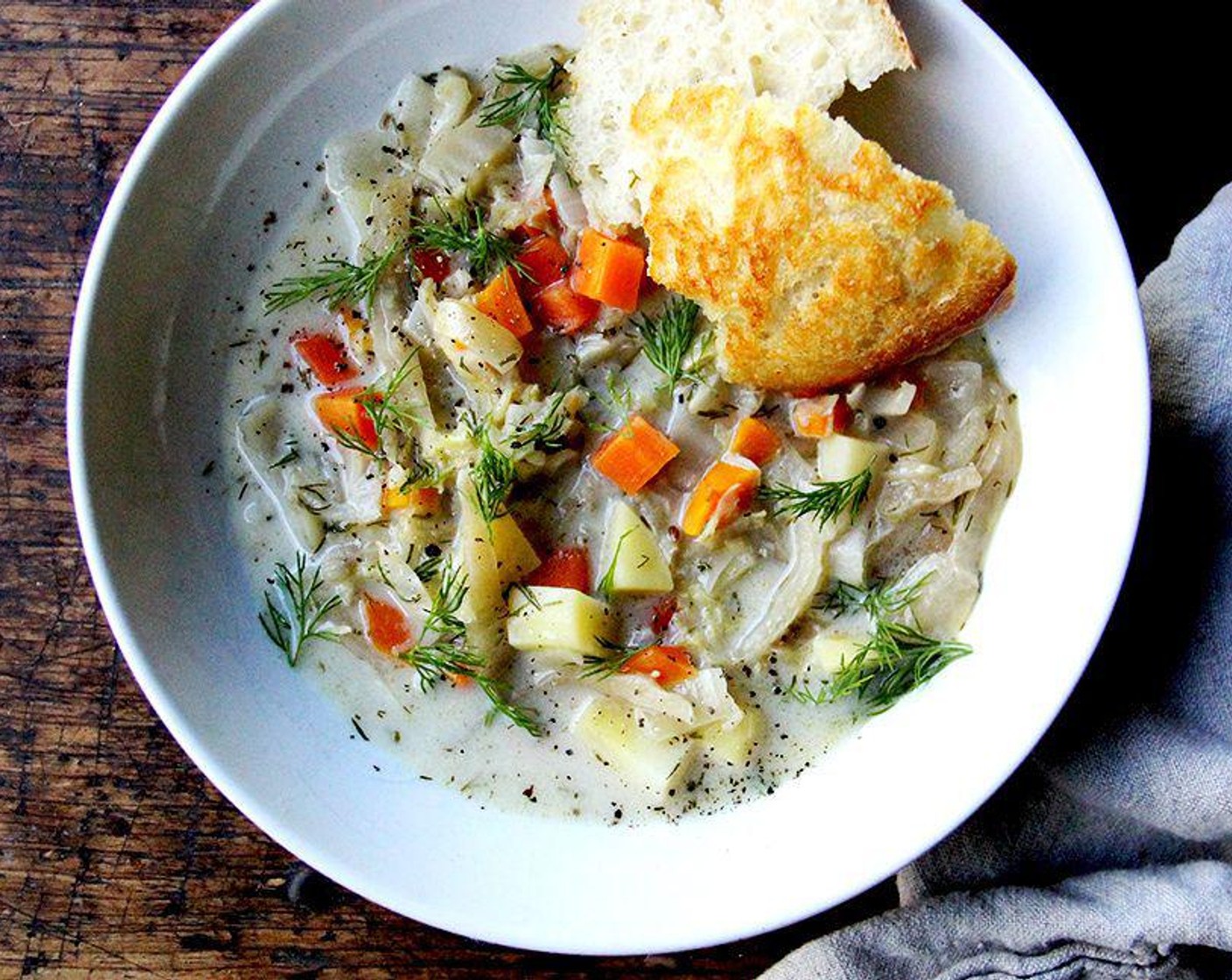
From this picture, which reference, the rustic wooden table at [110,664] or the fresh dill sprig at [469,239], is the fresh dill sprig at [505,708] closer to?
the rustic wooden table at [110,664]

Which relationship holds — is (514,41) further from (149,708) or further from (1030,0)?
(149,708)

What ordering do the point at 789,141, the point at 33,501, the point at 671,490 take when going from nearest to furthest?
the point at 789,141
the point at 671,490
the point at 33,501

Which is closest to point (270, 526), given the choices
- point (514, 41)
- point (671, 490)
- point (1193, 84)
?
point (671, 490)

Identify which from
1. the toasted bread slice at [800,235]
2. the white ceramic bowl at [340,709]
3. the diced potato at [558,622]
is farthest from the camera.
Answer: the diced potato at [558,622]

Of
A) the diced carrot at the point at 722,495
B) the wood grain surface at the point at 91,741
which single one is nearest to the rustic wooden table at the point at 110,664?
the wood grain surface at the point at 91,741

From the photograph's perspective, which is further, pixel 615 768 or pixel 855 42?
pixel 615 768

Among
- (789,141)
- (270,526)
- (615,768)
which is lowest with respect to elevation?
(615,768)
